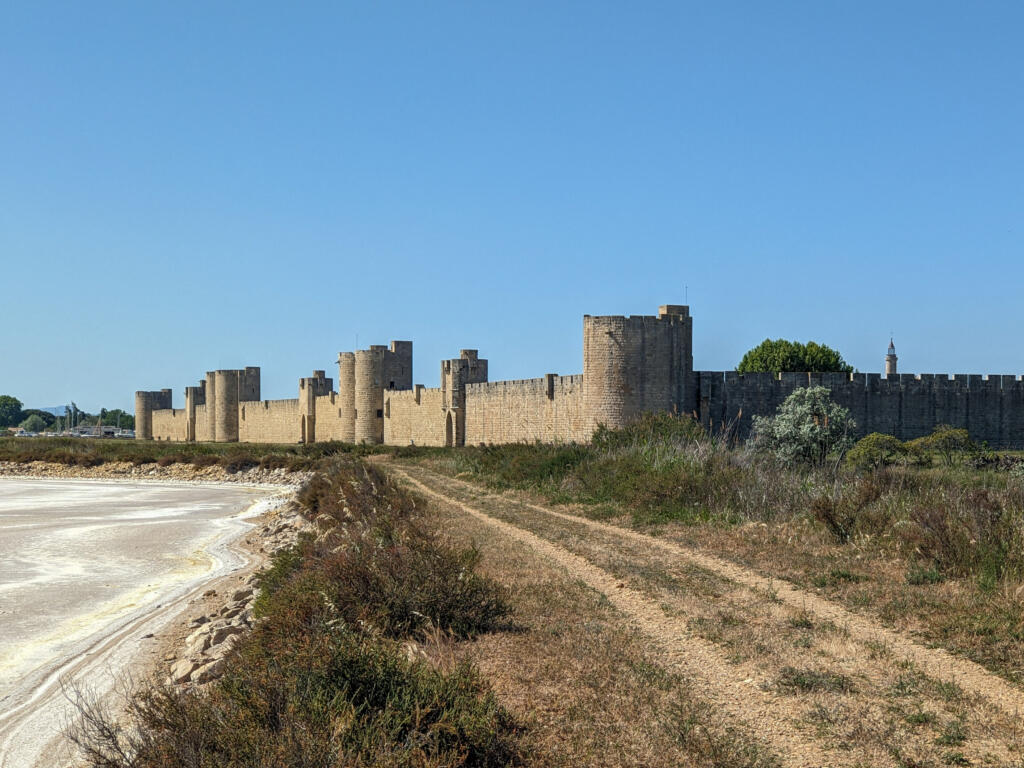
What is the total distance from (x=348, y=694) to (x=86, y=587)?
8859 millimetres

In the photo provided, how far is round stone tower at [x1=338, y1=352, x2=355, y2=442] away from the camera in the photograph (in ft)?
151

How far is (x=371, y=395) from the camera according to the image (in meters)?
44.7

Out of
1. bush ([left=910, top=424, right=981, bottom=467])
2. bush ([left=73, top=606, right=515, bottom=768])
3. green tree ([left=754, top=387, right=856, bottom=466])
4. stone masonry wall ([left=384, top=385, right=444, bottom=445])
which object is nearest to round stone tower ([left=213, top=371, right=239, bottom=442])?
stone masonry wall ([left=384, top=385, right=444, bottom=445])

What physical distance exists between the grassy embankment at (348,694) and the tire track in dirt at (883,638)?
86.5 inches

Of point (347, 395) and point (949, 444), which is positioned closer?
point (949, 444)

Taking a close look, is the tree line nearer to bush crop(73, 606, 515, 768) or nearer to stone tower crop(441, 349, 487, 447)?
stone tower crop(441, 349, 487, 447)

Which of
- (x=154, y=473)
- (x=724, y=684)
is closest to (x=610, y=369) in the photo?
(x=724, y=684)

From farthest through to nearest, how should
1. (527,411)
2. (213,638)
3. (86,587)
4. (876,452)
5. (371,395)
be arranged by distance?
(371,395), (527,411), (876,452), (86,587), (213,638)

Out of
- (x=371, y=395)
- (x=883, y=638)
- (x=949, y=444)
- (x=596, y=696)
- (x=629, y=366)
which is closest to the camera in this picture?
(x=596, y=696)

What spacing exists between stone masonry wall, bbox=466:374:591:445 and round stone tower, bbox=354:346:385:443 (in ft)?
29.7

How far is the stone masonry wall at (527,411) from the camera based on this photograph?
88.5ft

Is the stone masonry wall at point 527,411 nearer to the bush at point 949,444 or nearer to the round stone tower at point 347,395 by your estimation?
the bush at point 949,444

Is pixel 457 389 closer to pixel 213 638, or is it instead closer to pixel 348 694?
pixel 213 638

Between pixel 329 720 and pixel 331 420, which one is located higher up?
pixel 331 420
